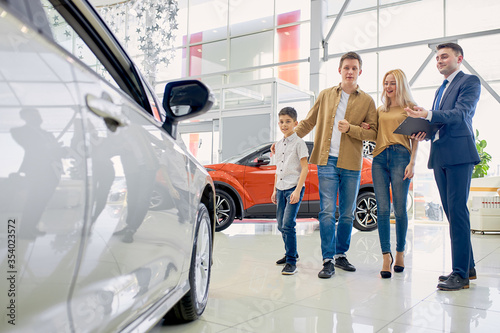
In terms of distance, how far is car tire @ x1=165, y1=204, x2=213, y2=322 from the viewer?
226cm

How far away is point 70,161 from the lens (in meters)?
0.92

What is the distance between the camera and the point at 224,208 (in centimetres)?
715

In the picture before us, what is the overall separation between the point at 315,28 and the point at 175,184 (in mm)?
12700

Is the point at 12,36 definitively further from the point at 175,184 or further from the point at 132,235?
the point at 175,184

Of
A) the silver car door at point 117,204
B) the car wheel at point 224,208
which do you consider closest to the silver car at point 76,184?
the silver car door at point 117,204

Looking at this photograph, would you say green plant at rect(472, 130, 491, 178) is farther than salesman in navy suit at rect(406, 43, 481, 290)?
Yes

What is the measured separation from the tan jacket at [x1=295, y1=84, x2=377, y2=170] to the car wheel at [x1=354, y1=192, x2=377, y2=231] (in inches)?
148

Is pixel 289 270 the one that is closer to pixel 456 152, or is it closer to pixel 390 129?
pixel 390 129

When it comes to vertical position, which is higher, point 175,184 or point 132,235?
point 175,184

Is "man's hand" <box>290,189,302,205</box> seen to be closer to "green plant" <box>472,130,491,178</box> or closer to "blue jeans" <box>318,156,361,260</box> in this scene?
"blue jeans" <box>318,156,361,260</box>

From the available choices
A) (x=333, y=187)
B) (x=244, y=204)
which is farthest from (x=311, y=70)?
(x=333, y=187)

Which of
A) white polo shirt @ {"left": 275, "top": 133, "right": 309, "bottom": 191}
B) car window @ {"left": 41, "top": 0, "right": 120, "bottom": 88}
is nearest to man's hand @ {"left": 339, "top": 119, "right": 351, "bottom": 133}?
white polo shirt @ {"left": 275, "top": 133, "right": 309, "bottom": 191}

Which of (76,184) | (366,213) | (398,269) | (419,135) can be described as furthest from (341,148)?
(366,213)

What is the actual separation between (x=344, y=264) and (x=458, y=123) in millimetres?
1531
